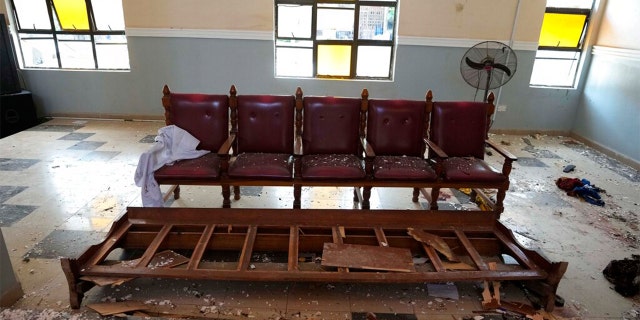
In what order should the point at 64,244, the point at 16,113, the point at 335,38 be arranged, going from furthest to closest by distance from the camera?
the point at 335,38 → the point at 16,113 → the point at 64,244

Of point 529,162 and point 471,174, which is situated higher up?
point 471,174

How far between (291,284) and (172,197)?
5.26ft

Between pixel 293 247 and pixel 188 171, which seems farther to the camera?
pixel 188 171

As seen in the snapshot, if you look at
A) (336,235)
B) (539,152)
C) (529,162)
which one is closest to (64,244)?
(336,235)

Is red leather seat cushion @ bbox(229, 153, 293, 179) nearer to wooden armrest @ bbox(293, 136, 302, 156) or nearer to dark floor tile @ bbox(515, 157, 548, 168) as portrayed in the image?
wooden armrest @ bbox(293, 136, 302, 156)

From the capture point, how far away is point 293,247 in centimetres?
218

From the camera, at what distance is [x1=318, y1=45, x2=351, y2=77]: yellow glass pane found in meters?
5.23

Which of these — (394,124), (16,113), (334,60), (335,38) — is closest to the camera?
(394,124)

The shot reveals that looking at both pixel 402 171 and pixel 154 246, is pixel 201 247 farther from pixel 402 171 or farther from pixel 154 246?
pixel 402 171

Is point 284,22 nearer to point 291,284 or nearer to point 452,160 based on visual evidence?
point 452,160

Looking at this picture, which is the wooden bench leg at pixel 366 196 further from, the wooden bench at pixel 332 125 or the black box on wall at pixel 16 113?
the black box on wall at pixel 16 113

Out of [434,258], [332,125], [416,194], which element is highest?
[332,125]

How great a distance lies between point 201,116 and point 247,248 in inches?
50.7

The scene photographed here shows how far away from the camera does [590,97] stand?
5160 mm
